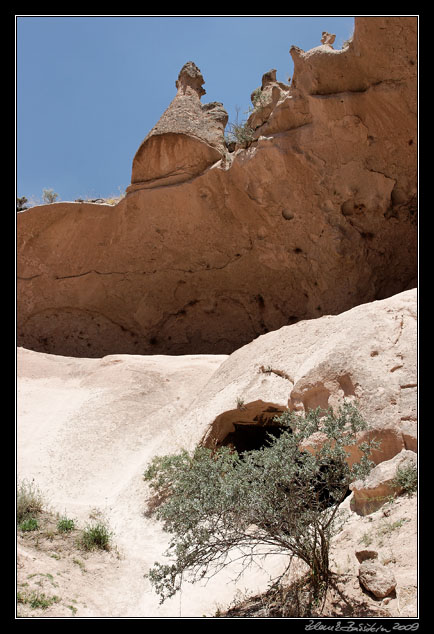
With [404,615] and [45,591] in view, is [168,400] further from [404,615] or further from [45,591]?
[404,615]

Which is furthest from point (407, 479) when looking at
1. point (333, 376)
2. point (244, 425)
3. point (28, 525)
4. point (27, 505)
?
point (27, 505)

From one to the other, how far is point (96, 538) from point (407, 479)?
11.7 ft

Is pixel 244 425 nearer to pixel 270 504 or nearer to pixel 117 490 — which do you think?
pixel 117 490

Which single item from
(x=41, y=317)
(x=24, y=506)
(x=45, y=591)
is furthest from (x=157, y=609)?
(x=41, y=317)

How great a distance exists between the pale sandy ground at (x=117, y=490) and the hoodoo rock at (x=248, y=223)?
2552mm

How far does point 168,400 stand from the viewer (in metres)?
10.4

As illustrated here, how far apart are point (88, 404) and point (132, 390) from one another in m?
0.82

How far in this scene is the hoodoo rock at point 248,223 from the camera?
37.9 ft

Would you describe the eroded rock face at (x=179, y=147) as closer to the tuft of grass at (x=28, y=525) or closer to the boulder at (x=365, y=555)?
the tuft of grass at (x=28, y=525)

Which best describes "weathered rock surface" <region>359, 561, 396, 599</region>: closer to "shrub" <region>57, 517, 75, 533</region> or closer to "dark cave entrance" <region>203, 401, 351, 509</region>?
"dark cave entrance" <region>203, 401, 351, 509</region>

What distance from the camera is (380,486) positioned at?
198 inches

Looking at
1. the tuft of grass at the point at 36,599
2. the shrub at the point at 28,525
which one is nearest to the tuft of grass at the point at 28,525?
the shrub at the point at 28,525

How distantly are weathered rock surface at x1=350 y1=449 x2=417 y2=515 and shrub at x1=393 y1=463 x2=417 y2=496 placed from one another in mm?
25

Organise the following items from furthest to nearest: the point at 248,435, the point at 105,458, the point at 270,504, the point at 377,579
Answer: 1. the point at 248,435
2. the point at 105,458
3. the point at 270,504
4. the point at 377,579
